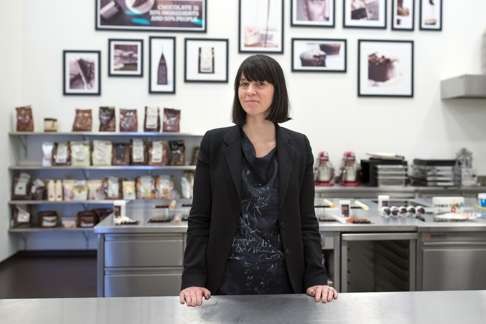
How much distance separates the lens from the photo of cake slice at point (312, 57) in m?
5.46

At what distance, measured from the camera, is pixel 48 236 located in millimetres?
5336

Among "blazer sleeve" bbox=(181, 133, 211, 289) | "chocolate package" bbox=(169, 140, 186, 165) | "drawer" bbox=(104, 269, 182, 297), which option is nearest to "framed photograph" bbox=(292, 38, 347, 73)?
"chocolate package" bbox=(169, 140, 186, 165)

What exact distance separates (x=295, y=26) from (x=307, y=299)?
4538mm

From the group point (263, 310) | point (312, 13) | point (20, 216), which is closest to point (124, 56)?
point (20, 216)

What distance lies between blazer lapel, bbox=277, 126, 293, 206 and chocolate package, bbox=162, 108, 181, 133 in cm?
370

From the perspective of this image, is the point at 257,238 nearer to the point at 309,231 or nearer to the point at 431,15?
the point at 309,231

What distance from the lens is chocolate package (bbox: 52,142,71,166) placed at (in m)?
5.03

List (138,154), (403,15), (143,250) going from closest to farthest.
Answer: (143,250) < (138,154) < (403,15)

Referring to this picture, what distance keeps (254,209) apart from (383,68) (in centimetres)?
449

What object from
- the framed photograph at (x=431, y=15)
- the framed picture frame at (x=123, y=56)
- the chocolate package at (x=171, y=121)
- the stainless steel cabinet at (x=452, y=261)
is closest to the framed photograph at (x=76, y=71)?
the framed picture frame at (x=123, y=56)

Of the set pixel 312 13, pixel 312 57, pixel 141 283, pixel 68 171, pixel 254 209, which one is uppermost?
pixel 312 13

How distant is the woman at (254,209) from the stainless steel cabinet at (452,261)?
1633mm

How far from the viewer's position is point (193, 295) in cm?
134

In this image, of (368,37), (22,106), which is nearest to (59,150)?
(22,106)
